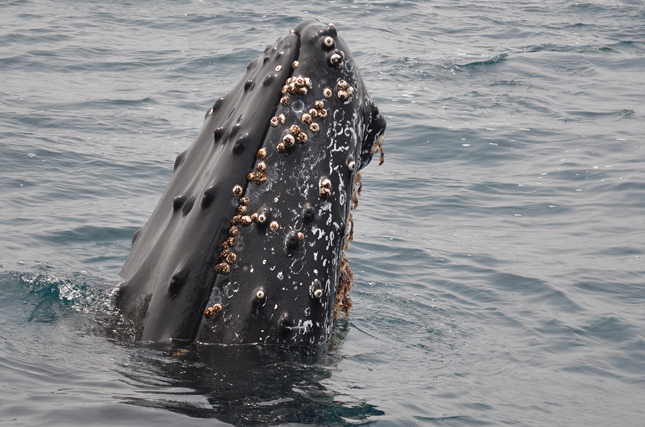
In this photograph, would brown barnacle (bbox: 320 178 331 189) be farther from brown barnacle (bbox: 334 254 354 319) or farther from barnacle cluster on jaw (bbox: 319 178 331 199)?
brown barnacle (bbox: 334 254 354 319)

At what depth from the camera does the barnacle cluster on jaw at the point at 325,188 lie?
458 cm

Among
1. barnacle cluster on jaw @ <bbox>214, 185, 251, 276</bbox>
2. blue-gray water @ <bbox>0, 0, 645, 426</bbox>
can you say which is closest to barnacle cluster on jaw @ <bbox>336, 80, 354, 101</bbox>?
barnacle cluster on jaw @ <bbox>214, 185, 251, 276</bbox>

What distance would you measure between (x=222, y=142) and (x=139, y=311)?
113 centimetres

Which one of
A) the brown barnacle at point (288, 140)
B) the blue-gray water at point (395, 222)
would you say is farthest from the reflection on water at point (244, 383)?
the brown barnacle at point (288, 140)

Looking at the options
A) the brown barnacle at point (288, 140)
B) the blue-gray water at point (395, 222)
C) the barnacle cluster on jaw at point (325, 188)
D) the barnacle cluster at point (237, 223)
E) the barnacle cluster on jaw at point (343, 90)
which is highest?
the barnacle cluster on jaw at point (343, 90)

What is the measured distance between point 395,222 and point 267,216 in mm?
7236

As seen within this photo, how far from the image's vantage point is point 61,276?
25.1 feet

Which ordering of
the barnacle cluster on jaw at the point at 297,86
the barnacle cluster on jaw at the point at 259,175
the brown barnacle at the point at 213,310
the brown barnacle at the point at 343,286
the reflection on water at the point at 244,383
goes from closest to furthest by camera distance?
the reflection on water at the point at 244,383 → the brown barnacle at the point at 213,310 → the barnacle cluster on jaw at the point at 259,175 → the barnacle cluster on jaw at the point at 297,86 → the brown barnacle at the point at 343,286

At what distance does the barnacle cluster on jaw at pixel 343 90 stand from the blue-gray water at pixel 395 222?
162cm

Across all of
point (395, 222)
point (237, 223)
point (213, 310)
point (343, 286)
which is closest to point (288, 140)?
point (237, 223)

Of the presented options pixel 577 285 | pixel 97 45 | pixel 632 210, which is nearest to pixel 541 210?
pixel 632 210

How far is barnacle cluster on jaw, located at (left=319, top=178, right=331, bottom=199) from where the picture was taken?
4582 millimetres

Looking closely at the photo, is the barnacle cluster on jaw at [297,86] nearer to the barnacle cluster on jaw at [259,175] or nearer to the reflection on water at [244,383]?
the barnacle cluster on jaw at [259,175]

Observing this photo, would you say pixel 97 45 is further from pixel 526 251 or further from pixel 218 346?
pixel 218 346
